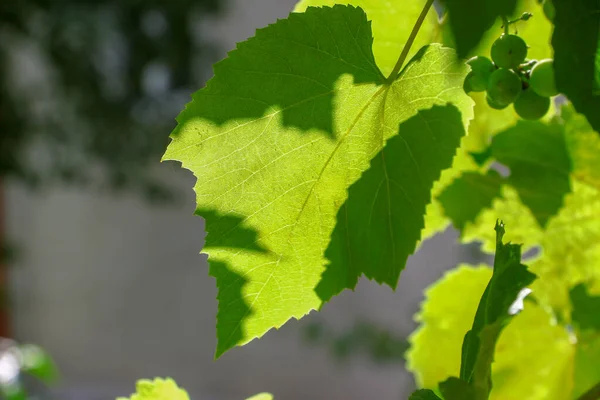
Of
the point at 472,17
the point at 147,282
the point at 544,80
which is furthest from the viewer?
the point at 147,282

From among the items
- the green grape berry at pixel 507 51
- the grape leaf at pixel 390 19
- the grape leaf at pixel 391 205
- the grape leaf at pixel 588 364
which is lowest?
the grape leaf at pixel 588 364

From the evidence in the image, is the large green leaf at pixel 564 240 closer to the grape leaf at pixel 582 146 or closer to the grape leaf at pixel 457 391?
the grape leaf at pixel 582 146

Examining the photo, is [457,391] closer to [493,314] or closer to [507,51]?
[493,314]

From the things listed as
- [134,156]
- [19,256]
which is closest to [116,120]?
[134,156]

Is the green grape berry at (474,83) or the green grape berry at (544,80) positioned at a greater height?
the green grape berry at (474,83)

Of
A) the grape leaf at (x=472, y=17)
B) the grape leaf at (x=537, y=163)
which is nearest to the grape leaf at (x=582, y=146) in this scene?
the grape leaf at (x=537, y=163)

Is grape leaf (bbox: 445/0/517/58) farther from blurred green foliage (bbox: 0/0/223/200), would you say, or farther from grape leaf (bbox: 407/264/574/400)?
blurred green foliage (bbox: 0/0/223/200)

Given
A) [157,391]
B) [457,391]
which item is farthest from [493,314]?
[157,391]
